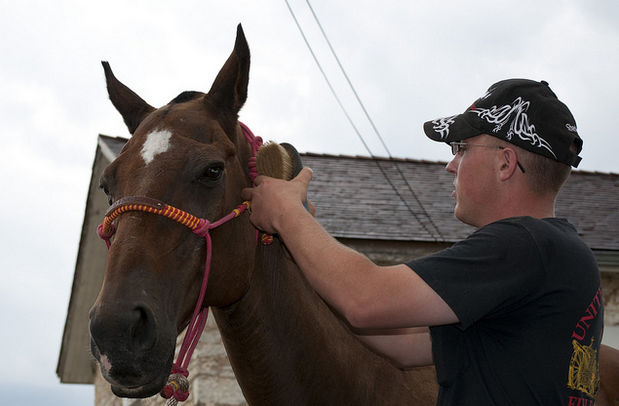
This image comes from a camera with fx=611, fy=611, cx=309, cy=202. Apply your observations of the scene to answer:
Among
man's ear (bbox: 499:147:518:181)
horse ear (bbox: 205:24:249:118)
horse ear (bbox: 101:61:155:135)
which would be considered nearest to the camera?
man's ear (bbox: 499:147:518:181)

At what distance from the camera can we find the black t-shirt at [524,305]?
1.73m

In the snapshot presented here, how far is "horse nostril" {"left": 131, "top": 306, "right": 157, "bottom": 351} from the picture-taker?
1.93 metres

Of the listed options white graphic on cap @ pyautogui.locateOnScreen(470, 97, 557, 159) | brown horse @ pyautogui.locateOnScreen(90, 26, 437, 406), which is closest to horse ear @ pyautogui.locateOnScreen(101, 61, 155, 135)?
brown horse @ pyautogui.locateOnScreen(90, 26, 437, 406)

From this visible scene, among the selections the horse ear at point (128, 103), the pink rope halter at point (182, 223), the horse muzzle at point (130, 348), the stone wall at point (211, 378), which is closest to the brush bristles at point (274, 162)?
the pink rope halter at point (182, 223)

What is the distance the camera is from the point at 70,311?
392 inches

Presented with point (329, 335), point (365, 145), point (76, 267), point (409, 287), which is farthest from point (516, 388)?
point (76, 267)

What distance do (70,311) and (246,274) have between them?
27.7 feet

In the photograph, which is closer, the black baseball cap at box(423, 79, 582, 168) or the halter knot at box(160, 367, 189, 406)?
the black baseball cap at box(423, 79, 582, 168)

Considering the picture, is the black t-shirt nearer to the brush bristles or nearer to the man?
the man

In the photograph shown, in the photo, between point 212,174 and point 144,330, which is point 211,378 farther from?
point 144,330

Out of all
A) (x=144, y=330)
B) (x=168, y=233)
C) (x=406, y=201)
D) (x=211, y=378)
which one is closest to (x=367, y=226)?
(x=406, y=201)

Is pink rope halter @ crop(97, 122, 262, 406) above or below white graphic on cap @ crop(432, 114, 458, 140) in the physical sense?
below

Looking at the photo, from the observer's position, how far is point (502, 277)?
68.1 inches

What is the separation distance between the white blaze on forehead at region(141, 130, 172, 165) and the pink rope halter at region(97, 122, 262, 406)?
199mm
